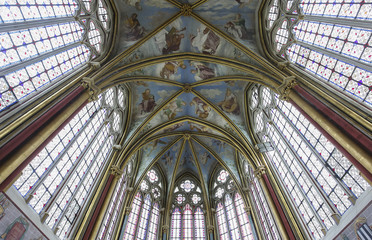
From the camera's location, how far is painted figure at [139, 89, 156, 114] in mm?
17377

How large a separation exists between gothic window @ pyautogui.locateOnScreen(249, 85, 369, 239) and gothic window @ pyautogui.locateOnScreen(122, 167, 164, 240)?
10.0 m

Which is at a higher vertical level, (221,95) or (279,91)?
(221,95)

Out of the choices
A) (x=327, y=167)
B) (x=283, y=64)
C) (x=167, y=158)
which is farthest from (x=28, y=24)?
(x=167, y=158)

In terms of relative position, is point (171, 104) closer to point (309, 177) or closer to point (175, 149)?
point (175, 149)

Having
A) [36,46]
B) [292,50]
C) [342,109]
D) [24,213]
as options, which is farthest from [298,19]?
[24,213]

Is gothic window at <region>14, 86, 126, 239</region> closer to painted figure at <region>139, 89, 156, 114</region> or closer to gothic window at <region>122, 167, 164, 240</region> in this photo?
painted figure at <region>139, 89, 156, 114</region>

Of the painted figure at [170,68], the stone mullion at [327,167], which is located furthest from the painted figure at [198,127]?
the stone mullion at [327,167]

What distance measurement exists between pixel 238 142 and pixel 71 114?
468 inches

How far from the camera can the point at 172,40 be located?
49.5 feet

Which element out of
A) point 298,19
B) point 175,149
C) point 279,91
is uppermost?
point 175,149

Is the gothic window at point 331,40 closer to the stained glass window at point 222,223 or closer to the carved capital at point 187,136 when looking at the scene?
the carved capital at point 187,136

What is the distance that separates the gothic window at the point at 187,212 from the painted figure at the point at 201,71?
10367 millimetres

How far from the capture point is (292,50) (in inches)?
474

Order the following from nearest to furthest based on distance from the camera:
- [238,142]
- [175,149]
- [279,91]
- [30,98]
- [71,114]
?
[30,98]
[71,114]
[279,91]
[238,142]
[175,149]
